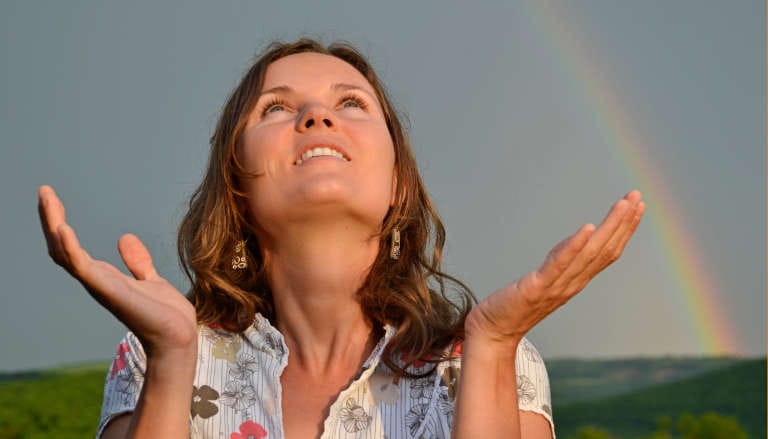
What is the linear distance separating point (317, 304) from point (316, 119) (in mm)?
595

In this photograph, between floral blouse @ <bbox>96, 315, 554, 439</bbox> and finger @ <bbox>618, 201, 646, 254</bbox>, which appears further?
floral blouse @ <bbox>96, 315, 554, 439</bbox>

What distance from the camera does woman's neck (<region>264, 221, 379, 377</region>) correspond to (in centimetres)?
288

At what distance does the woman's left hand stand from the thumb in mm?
793

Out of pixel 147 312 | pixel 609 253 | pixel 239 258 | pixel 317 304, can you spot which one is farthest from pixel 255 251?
pixel 609 253

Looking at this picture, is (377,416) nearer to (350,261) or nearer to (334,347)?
(334,347)

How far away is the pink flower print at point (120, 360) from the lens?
2.86m

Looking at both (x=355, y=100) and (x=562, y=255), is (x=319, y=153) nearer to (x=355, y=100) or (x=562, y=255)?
(x=355, y=100)

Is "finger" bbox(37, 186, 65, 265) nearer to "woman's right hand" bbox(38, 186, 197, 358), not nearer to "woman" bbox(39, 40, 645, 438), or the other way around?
"woman's right hand" bbox(38, 186, 197, 358)

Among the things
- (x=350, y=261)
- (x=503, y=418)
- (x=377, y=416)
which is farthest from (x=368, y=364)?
(x=503, y=418)

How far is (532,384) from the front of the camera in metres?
2.69

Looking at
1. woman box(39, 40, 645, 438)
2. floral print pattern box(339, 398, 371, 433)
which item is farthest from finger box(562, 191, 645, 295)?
floral print pattern box(339, 398, 371, 433)

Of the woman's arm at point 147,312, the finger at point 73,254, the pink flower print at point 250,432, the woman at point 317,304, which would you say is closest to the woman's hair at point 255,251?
the woman at point 317,304

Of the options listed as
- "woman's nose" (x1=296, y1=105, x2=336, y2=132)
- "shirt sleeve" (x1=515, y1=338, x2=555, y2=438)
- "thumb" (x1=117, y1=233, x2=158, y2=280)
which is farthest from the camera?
"woman's nose" (x1=296, y1=105, x2=336, y2=132)

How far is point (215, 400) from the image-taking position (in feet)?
9.08
